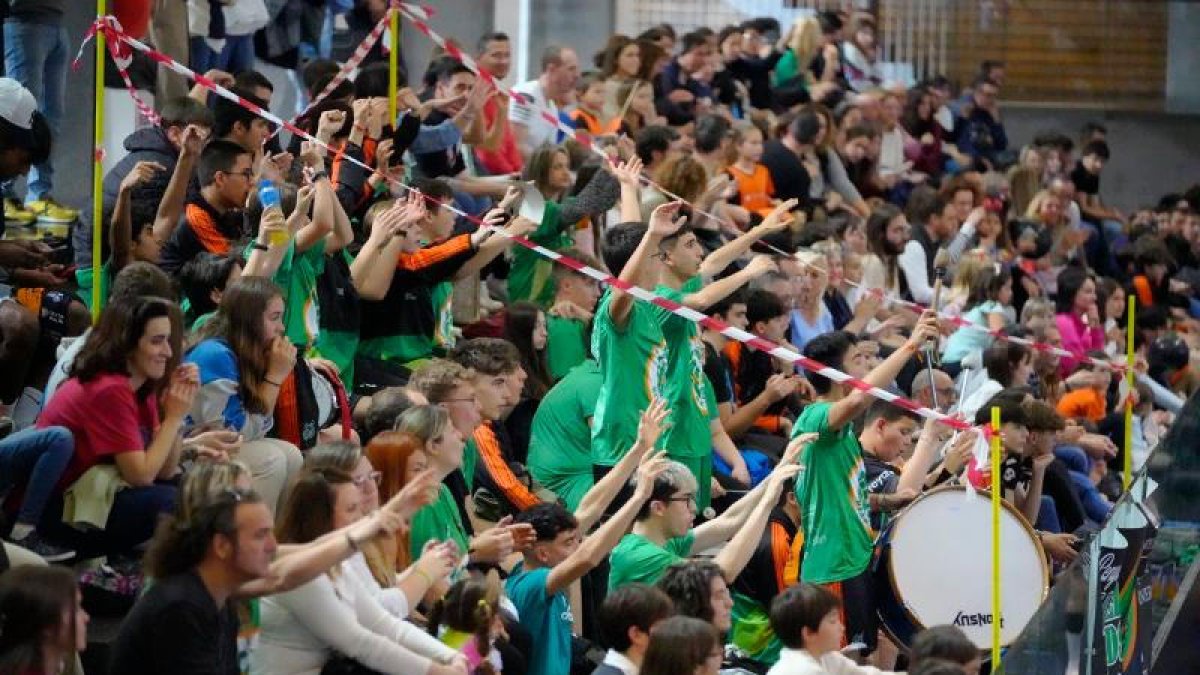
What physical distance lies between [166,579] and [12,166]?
3909mm

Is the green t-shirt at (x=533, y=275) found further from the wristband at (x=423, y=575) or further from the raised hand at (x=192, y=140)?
the wristband at (x=423, y=575)

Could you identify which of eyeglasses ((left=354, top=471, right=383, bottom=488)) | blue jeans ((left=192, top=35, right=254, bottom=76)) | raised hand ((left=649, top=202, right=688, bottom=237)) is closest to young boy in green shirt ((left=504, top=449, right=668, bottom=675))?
eyeglasses ((left=354, top=471, right=383, bottom=488))

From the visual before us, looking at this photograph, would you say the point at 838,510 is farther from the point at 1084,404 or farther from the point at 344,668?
the point at 1084,404

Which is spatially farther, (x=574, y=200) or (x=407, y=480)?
(x=574, y=200)

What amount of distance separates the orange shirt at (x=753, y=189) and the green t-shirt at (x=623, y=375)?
525cm

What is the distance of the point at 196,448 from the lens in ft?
27.8

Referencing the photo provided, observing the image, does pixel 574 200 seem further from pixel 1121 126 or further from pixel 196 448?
pixel 1121 126

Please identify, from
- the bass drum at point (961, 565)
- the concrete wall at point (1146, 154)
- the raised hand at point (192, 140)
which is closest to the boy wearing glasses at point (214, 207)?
the raised hand at point (192, 140)

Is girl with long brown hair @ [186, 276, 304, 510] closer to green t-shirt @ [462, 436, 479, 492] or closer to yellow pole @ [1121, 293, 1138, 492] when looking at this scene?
green t-shirt @ [462, 436, 479, 492]

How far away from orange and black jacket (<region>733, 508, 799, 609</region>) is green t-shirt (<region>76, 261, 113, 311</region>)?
3.00 meters

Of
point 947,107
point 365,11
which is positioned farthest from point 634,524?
point 947,107

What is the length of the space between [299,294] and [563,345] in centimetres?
241

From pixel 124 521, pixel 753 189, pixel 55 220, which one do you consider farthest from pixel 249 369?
pixel 753 189

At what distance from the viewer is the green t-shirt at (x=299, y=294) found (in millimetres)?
9984
